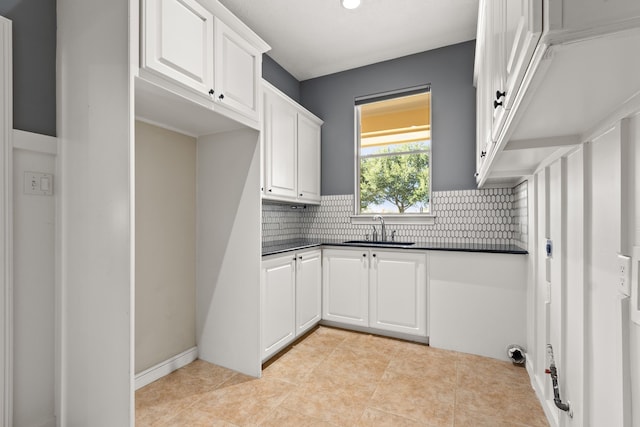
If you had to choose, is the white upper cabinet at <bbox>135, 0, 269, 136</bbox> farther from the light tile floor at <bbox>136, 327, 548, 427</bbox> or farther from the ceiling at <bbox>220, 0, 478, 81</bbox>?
the light tile floor at <bbox>136, 327, 548, 427</bbox>

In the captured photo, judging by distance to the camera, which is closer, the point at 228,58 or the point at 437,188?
the point at 228,58

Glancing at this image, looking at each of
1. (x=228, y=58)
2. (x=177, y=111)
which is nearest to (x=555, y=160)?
(x=228, y=58)

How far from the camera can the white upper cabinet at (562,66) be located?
580mm

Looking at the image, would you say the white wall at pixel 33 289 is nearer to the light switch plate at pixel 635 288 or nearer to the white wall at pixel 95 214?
the white wall at pixel 95 214

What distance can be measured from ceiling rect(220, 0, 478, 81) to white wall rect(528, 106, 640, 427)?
185 centimetres

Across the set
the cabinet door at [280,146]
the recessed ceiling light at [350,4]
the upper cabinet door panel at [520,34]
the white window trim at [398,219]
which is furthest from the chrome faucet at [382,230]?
the upper cabinet door panel at [520,34]

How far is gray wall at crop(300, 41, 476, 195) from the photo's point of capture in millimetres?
3167

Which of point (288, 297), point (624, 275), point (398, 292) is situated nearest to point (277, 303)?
point (288, 297)

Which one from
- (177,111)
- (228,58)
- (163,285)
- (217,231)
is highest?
(228,58)

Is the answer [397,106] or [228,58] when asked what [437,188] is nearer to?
[397,106]

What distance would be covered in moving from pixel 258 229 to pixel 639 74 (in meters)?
1.97

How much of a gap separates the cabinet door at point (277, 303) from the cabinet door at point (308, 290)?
0.10 meters

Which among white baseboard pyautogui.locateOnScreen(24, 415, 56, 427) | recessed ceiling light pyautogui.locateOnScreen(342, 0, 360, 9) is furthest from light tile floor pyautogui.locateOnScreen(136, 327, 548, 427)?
recessed ceiling light pyautogui.locateOnScreen(342, 0, 360, 9)

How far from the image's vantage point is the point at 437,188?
330 cm
